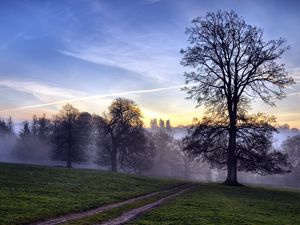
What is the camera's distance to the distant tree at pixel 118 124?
8925 centimetres

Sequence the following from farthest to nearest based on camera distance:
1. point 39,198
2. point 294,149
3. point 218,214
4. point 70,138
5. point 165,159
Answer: point 294,149 < point 165,159 < point 70,138 < point 39,198 < point 218,214

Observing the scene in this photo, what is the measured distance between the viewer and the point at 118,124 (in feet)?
297

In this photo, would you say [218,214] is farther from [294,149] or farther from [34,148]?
[34,148]

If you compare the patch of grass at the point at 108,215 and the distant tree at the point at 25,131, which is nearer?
the patch of grass at the point at 108,215

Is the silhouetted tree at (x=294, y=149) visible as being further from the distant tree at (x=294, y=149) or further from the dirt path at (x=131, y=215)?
the dirt path at (x=131, y=215)

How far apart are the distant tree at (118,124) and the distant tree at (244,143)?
125 ft

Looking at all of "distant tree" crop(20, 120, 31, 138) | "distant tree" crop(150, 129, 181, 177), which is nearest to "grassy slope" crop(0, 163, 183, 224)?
"distant tree" crop(150, 129, 181, 177)

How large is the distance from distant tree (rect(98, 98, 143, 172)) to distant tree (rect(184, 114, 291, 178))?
38.2m

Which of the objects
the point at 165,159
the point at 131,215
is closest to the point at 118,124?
the point at 165,159

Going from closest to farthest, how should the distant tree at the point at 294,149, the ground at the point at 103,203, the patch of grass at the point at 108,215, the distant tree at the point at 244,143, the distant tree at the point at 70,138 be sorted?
the patch of grass at the point at 108,215 → the ground at the point at 103,203 → the distant tree at the point at 244,143 → the distant tree at the point at 70,138 → the distant tree at the point at 294,149

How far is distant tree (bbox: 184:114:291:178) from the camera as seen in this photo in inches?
1889

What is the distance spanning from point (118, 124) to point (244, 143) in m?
45.7

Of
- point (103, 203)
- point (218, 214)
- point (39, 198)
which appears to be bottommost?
point (218, 214)

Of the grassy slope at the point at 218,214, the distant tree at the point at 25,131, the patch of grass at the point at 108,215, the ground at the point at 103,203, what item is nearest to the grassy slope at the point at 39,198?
the ground at the point at 103,203
